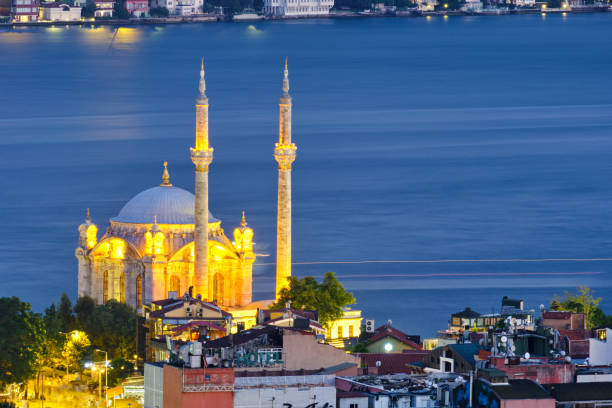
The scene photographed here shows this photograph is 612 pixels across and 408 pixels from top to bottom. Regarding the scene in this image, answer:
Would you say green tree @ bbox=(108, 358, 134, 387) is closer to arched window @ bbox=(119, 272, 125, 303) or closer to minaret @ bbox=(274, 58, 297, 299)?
arched window @ bbox=(119, 272, 125, 303)

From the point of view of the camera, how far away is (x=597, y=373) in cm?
3559

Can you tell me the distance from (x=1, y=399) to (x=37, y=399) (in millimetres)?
2915

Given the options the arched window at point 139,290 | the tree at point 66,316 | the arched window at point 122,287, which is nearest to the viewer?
the tree at point 66,316

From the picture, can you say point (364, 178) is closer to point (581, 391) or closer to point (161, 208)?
point (161, 208)

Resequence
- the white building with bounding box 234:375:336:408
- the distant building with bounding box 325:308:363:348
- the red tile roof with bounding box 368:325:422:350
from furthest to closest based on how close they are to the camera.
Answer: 1. the distant building with bounding box 325:308:363:348
2. the red tile roof with bounding box 368:325:422:350
3. the white building with bounding box 234:375:336:408

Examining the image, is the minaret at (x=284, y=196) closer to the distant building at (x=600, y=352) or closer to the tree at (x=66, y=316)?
the tree at (x=66, y=316)

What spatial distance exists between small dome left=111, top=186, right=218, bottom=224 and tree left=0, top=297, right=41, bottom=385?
11.9 metres

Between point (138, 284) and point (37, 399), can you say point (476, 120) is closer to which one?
point (138, 284)

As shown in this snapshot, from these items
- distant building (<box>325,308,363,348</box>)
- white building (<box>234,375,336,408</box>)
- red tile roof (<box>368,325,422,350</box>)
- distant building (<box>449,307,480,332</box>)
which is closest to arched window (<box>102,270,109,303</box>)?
distant building (<box>325,308,363,348</box>)

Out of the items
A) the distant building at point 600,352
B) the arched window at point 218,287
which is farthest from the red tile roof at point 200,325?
the arched window at point 218,287

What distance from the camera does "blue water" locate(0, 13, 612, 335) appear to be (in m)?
80.5

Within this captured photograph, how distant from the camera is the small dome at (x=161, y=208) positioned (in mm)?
61438

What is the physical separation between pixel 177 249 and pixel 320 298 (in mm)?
5927

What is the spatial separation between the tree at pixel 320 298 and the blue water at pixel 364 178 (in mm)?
10666
